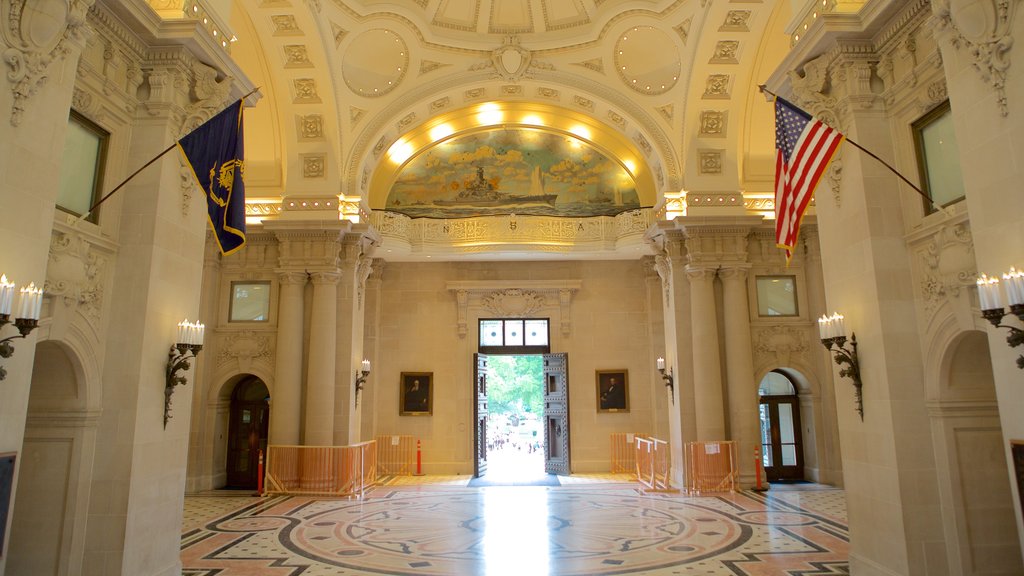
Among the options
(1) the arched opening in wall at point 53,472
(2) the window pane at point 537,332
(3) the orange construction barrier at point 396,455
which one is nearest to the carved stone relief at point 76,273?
(1) the arched opening in wall at point 53,472

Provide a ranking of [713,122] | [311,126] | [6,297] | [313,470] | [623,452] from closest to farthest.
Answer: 1. [6,297]
2. [313,470]
3. [311,126]
4. [713,122]
5. [623,452]

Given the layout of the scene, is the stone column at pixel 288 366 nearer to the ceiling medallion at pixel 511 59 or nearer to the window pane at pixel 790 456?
the ceiling medallion at pixel 511 59

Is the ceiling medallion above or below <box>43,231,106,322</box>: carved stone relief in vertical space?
above

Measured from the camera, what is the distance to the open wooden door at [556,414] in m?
20.5

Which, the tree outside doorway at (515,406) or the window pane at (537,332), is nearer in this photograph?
the window pane at (537,332)

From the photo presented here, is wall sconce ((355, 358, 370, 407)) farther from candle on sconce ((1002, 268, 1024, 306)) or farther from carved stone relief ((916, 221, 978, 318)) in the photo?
candle on sconce ((1002, 268, 1024, 306))

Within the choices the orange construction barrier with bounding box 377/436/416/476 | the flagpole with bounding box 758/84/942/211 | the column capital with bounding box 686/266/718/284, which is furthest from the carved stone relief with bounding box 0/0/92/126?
the orange construction barrier with bounding box 377/436/416/476

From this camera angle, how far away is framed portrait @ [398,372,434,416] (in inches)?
817

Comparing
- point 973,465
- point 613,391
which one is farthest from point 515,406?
point 973,465

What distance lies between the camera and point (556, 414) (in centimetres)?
2092

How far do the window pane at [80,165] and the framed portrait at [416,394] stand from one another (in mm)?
13625

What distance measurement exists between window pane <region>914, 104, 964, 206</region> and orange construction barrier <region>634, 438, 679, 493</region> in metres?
9.82

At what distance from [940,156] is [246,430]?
700 inches

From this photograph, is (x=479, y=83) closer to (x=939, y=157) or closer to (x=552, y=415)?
(x=552, y=415)
